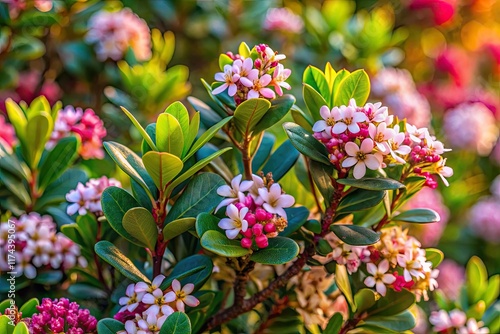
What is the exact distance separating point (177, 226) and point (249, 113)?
0.59 ft

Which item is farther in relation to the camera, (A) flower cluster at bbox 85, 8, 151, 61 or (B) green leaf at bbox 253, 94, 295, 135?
(A) flower cluster at bbox 85, 8, 151, 61

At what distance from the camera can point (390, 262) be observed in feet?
3.01

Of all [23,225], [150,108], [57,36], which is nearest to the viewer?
[23,225]

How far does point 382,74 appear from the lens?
1931 mm

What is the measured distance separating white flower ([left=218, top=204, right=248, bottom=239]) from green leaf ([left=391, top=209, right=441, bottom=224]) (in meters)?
0.26

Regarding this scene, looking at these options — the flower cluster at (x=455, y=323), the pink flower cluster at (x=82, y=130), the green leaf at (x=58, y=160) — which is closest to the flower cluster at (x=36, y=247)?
the green leaf at (x=58, y=160)

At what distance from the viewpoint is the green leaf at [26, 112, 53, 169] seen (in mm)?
1061

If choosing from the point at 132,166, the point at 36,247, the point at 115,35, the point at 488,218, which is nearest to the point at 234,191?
the point at 132,166

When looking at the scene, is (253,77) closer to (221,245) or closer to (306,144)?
(306,144)

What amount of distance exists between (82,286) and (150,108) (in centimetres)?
54

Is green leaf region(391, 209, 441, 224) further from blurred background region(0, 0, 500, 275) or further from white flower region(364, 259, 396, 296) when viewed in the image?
blurred background region(0, 0, 500, 275)

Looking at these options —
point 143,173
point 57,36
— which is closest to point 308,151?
point 143,173

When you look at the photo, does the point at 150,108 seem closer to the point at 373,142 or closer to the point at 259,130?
the point at 259,130

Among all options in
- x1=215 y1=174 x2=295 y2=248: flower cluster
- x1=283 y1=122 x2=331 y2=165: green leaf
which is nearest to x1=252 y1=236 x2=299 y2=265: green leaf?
x1=215 y1=174 x2=295 y2=248: flower cluster
